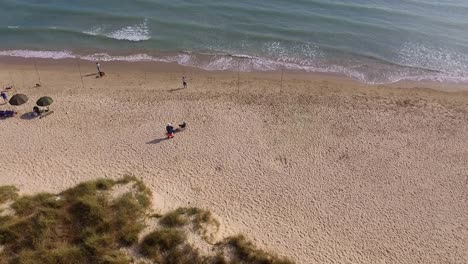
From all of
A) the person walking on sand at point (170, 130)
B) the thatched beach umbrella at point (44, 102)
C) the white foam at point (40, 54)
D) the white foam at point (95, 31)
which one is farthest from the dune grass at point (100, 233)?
the white foam at point (95, 31)

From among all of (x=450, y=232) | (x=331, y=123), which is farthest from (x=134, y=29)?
(x=450, y=232)


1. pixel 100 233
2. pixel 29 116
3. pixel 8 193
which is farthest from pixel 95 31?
pixel 100 233

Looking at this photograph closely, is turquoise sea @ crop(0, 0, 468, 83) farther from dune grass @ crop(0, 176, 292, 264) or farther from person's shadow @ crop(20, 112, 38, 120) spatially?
dune grass @ crop(0, 176, 292, 264)

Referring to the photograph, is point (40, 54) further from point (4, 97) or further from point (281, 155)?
point (281, 155)

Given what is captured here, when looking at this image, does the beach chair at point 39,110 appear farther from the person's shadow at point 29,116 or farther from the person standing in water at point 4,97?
the person standing in water at point 4,97

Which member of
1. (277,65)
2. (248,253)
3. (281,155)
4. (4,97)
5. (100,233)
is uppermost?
(277,65)

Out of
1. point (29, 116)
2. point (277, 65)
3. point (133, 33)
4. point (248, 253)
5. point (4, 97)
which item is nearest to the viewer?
point (248, 253)

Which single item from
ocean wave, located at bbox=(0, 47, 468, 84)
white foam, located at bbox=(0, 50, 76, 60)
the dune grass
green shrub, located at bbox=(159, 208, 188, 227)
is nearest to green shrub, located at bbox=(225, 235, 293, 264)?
the dune grass

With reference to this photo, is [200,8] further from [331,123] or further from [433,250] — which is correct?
[433,250]
